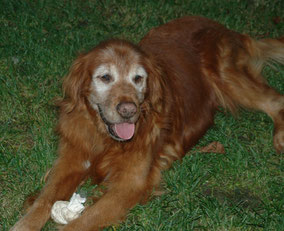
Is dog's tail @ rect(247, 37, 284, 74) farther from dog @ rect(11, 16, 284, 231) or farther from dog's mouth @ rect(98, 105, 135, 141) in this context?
dog's mouth @ rect(98, 105, 135, 141)

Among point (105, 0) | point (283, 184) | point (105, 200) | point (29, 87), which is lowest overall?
point (283, 184)

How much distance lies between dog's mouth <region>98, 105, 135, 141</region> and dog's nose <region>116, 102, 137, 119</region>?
0.16 metres

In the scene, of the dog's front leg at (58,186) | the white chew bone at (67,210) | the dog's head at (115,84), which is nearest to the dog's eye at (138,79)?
the dog's head at (115,84)

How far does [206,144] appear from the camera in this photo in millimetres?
4473

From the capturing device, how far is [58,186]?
362 cm

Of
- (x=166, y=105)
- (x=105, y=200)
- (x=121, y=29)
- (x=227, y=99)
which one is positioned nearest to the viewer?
(x=105, y=200)

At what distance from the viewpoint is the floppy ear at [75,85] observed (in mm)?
3777

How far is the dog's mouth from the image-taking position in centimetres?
363

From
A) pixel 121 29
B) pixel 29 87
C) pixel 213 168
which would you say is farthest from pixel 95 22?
pixel 213 168

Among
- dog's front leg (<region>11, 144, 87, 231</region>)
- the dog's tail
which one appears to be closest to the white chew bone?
dog's front leg (<region>11, 144, 87, 231</region>)

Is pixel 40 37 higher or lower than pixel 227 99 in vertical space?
higher

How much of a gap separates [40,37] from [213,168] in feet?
9.39

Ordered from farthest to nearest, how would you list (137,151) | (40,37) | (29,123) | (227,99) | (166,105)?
(40,37), (227,99), (29,123), (166,105), (137,151)

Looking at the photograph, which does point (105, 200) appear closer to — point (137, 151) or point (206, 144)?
point (137, 151)
